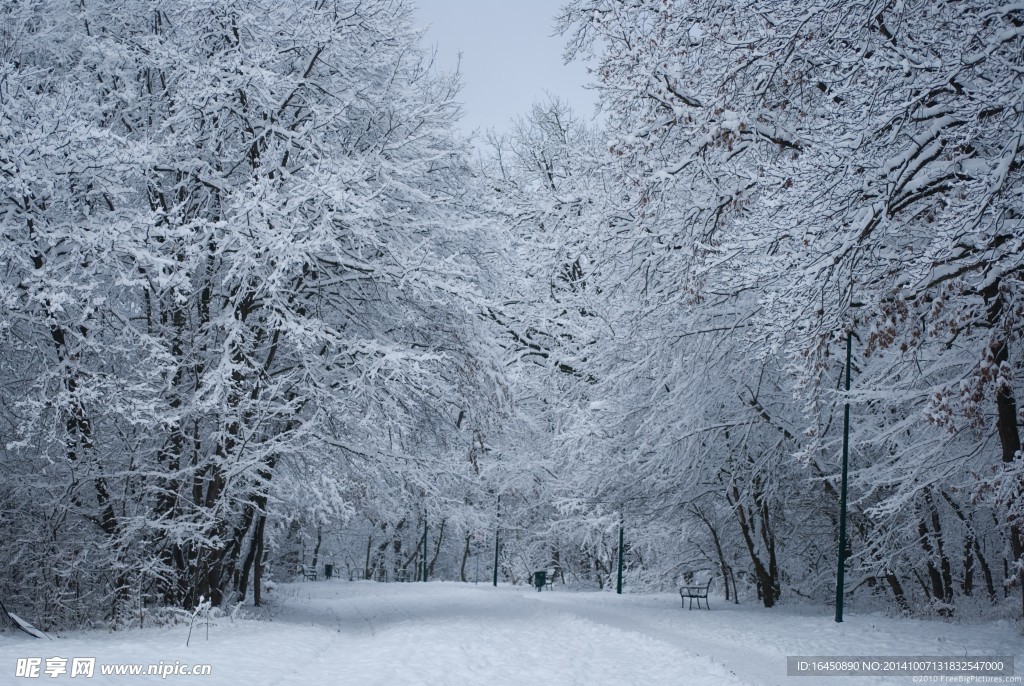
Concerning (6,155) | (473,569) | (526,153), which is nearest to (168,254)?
(6,155)

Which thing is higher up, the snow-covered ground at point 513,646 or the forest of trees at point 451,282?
the forest of trees at point 451,282

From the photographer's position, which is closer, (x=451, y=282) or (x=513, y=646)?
(x=513, y=646)

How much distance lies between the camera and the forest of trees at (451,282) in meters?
9.38

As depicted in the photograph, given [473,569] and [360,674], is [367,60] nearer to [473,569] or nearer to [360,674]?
[360,674]

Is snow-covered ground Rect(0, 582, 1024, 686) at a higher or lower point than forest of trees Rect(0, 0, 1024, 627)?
lower

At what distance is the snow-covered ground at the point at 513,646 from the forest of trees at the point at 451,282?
1759 mm

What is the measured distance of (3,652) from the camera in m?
8.47

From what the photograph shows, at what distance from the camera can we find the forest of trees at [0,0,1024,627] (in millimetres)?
9383

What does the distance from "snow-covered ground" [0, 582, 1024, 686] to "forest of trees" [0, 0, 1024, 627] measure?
5.77 feet

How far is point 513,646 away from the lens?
12891mm

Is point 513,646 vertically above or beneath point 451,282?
beneath

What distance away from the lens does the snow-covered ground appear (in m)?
9.34

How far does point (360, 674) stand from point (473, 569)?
49.7 m

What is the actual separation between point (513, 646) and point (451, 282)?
247 inches
